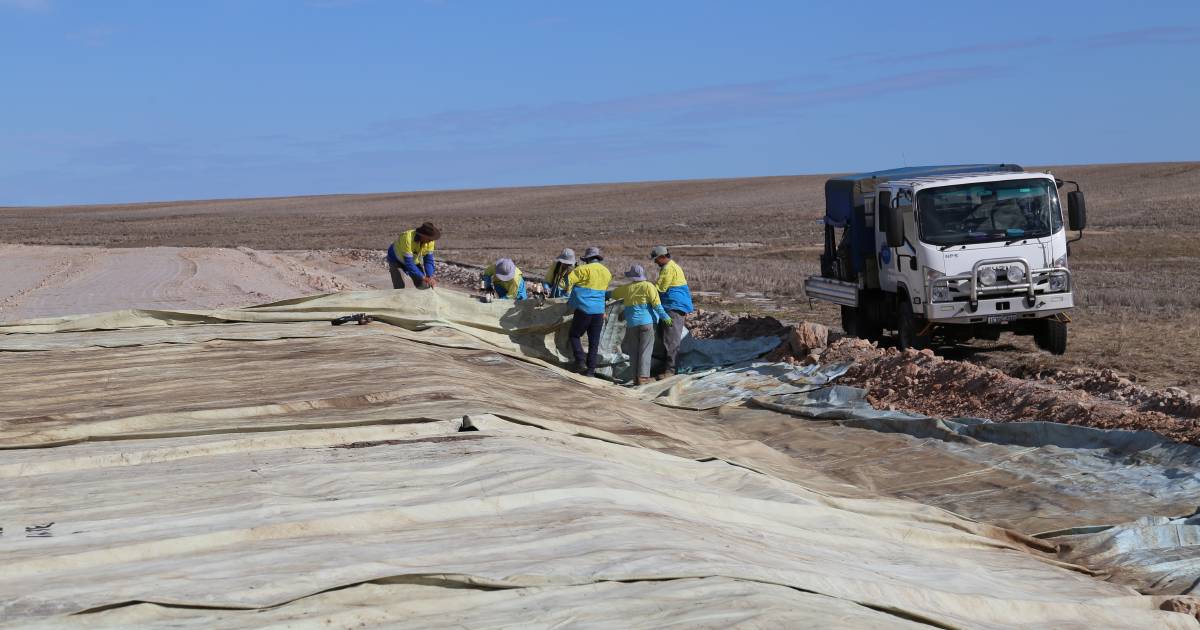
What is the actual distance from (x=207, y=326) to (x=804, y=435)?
231 inches

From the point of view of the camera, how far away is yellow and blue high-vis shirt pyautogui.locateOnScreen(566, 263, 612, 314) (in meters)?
12.9

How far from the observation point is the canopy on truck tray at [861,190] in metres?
15.1

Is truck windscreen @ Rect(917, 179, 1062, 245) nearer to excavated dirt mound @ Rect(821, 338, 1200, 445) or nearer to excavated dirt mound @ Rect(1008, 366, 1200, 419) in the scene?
excavated dirt mound @ Rect(821, 338, 1200, 445)

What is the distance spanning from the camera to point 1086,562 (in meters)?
7.11

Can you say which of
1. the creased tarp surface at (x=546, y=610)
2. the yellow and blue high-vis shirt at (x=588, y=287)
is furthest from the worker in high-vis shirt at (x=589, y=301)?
the creased tarp surface at (x=546, y=610)

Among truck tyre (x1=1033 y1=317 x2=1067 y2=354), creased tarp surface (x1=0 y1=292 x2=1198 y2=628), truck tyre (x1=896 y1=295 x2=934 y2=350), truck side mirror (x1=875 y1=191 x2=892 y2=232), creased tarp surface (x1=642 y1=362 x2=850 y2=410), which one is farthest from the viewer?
truck side mirror (x1=875 y1=191 x2=892 y2=232)

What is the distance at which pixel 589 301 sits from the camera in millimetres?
12977

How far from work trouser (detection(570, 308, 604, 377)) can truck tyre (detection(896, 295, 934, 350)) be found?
3569 mm

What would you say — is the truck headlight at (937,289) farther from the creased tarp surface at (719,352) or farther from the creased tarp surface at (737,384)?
the creased tarp surface at (719,352)

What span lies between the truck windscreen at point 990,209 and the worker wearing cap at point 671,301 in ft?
8.78

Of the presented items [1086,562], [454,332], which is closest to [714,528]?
[1086,562]

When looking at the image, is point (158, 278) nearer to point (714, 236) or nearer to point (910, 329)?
point (910, 329)

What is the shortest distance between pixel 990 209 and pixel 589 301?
15.1 ft

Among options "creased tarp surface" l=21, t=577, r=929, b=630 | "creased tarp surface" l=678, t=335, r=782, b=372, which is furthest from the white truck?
"creased tarp surface" l=21, t=577, r=929, b=630
